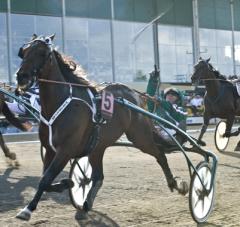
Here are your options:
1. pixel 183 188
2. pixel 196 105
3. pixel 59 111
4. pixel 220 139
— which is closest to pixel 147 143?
pixel 183 188

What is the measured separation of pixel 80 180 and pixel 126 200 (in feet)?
2.54

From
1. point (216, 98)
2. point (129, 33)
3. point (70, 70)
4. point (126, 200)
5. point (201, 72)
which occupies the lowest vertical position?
point (126, 200)

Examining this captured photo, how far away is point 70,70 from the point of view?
6.02 m

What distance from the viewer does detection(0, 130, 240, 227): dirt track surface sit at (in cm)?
597

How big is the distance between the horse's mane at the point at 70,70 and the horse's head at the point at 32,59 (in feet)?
1.17

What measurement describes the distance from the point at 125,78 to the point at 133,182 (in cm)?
2801

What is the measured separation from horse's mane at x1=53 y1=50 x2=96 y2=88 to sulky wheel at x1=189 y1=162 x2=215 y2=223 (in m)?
1.61

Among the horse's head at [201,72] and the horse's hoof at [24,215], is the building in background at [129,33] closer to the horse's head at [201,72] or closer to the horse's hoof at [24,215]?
the horse's head at [201,72]

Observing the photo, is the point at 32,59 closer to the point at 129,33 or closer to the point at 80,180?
the point at 80,180

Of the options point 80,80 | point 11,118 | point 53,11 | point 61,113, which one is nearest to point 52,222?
point 61,113

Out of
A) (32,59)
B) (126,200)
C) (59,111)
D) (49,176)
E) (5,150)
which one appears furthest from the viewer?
(5,150)

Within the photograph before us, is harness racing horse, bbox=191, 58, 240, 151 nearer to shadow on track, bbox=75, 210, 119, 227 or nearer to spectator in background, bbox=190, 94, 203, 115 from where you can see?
shadow on track, bbox=75, 210, 119, 227

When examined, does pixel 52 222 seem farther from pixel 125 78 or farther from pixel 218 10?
pixel 218 10

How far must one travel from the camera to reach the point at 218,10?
1668 inches
